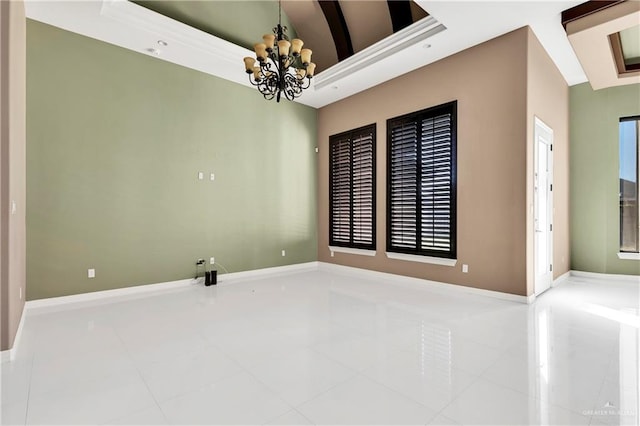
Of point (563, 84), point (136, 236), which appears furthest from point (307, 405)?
point (563, 84)

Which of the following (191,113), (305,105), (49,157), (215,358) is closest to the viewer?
(215,358)

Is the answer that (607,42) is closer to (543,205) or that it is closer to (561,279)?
(543,205)

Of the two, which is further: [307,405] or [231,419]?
[307,405]

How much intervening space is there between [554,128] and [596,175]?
144 cm

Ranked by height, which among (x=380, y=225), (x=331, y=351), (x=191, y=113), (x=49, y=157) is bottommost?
(x=331, y=351)

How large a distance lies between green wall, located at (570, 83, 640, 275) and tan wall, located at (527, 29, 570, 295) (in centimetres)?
21

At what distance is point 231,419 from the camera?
1.82 meters

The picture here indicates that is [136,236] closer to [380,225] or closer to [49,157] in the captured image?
[49,157]

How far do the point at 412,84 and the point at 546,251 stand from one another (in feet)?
11.2

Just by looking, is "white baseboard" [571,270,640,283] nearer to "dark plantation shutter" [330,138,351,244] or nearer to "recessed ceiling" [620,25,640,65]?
"recessed ceiling" [620,25,640,65]

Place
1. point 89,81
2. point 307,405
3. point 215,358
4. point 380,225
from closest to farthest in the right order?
→ point 307,405 → point 215,358 → point 89,81 → point 380,225

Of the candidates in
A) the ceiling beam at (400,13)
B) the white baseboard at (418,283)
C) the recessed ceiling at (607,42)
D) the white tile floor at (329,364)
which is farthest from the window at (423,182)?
the recessed ceiling at (607,42)

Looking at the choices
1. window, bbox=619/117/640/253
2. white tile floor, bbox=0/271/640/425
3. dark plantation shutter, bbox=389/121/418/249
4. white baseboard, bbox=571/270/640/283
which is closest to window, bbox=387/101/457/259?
dark plantation shutter, bbox=389/121/418/249

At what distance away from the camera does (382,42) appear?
4.76 m
